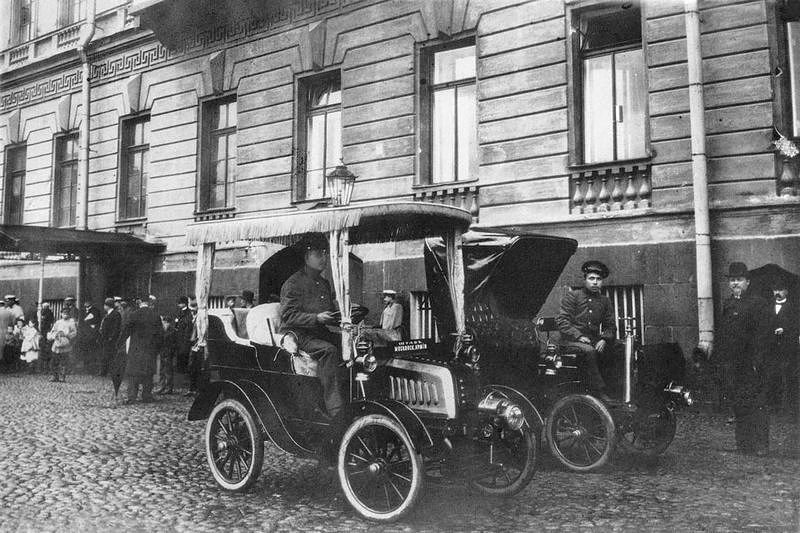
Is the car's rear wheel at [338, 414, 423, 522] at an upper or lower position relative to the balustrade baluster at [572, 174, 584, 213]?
lower

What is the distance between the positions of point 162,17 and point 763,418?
49.8 feet

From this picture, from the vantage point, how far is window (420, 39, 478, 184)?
13180 millimetres

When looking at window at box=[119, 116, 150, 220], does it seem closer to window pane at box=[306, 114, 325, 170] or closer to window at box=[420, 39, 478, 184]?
window pane at box=[306, 114, 325, 170]

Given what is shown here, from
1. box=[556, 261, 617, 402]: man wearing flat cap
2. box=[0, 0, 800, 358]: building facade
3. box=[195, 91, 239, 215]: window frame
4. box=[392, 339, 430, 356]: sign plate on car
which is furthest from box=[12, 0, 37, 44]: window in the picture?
box=[392, 339, 430, 356]: sign plate on car

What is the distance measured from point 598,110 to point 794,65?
9.10 ft

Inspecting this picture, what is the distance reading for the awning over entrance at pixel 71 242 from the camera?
15188 mm

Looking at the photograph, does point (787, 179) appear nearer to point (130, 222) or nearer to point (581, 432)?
point (581, 432)

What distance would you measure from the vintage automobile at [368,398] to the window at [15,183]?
56.8 ft

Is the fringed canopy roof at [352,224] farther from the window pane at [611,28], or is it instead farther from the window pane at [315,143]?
the window pane at [315,143]

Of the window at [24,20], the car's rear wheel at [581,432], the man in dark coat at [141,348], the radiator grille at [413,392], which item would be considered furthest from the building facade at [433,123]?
the car's rear wheel at [581,432]

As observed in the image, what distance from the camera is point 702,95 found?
10438 millimetres

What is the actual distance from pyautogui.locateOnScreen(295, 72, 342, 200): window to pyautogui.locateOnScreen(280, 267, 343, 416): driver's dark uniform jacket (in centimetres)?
860

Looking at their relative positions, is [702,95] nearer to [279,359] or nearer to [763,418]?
[763,418]

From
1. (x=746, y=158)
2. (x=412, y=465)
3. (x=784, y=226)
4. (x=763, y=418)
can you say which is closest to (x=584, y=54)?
(x=746, y=158)
